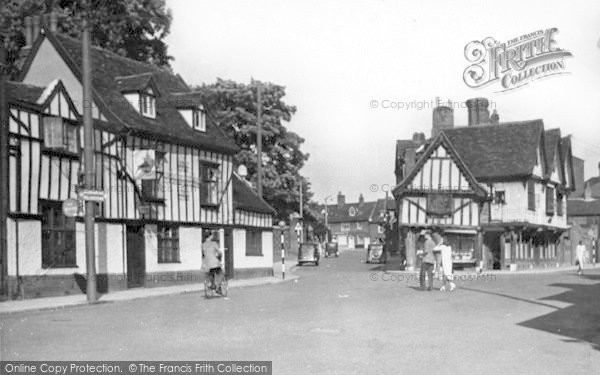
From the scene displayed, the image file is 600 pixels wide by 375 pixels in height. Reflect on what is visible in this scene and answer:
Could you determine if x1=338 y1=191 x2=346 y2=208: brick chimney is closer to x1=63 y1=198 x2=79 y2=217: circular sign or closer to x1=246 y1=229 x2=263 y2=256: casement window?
x1=246 y1=229 x2=263 y2=256: casement window

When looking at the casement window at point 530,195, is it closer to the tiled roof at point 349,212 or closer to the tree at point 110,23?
the tree at point 110,23

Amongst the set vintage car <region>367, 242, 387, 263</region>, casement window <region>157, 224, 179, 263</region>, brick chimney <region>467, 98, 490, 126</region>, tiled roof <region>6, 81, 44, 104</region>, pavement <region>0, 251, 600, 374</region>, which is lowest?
vintage car <region>367, 242, 387, 263</region>

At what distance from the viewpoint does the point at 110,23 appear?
32031 millimetres

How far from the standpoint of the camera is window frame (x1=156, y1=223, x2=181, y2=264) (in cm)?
2409

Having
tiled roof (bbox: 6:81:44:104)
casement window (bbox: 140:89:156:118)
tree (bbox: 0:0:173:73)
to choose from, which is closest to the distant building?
tree (bbox: 0:0:173:73)

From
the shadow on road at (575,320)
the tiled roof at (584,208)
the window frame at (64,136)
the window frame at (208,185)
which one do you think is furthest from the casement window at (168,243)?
the tiled roof at (584,208)

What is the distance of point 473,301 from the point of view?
16.5 meters

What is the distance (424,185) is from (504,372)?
1180 inches

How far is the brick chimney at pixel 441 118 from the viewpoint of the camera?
4566cm

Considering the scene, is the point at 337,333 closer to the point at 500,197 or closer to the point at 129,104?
the point at 129,104

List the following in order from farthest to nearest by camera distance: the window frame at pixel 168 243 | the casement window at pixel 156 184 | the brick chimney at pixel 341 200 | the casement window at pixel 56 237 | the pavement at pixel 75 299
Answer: the brick chimney at pixel 341 200
the window frame at pixel 168 243
the casement window at pixel 156 184
the casement window at pixel 56 237
the pavement at pixel 75 299

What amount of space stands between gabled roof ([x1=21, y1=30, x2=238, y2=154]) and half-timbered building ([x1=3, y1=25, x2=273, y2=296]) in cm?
5

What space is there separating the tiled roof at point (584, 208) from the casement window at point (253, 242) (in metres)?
46.8

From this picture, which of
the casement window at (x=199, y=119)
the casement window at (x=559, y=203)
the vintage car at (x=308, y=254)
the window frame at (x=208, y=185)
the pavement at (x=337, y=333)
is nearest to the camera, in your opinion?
the pavement at (x=337, y=333)
